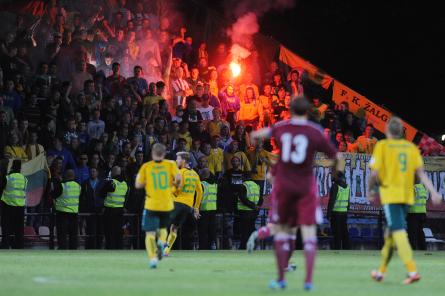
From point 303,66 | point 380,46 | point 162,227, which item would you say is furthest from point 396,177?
point 380,46

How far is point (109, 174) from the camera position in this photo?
25.5m

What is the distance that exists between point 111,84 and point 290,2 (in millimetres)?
10063

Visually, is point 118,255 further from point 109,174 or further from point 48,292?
point 48,292

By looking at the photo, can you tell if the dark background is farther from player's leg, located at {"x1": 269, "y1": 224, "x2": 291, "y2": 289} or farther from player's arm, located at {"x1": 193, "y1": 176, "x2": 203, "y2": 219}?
player's leg, located at {"x1": 269, "y1": 224, "x2": 291, "y2": 289}

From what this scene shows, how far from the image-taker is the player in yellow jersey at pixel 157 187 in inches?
679

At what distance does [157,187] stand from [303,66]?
49.9ft

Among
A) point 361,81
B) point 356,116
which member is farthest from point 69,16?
point 361,81

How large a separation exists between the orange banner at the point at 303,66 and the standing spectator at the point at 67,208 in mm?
9419

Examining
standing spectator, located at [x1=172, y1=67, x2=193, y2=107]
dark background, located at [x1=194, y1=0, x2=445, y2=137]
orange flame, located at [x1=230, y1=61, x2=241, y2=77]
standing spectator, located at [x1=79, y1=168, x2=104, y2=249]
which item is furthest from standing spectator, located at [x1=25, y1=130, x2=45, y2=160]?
dark background, located at [x1=194, y1=0, x2=445, y2=137]

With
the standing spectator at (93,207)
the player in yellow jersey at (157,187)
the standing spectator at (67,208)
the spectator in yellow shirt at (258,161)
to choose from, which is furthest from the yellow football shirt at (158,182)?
the spectator in yellow shirt at (258,161)

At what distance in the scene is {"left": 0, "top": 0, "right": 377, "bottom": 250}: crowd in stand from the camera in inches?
1015

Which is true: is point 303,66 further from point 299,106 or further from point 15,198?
point 299,106

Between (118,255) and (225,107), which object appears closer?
(118,255)

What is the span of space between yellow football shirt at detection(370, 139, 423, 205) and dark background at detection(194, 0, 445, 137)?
72.6 ft
